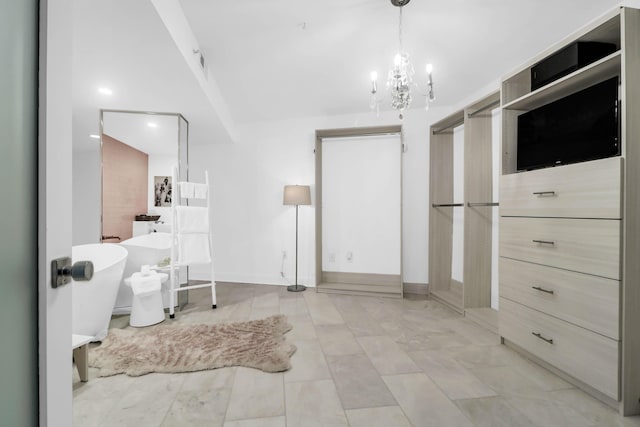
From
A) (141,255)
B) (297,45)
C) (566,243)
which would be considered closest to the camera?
(566,243)

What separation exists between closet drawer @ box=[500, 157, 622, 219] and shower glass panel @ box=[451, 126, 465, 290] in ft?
4.23

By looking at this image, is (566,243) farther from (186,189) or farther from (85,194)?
(85,194)

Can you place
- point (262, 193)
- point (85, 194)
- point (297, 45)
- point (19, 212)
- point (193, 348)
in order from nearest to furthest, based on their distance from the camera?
point (19, 212) → point (193, 348) → point (297, 45) → point (262, 193) → point (85, 194)

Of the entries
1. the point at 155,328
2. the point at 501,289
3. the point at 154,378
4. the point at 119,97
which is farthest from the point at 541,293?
the point at 119,97

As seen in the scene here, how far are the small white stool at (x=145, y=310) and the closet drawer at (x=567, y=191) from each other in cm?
315

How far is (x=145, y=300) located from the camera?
110 inches

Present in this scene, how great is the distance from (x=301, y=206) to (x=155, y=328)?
2.32m

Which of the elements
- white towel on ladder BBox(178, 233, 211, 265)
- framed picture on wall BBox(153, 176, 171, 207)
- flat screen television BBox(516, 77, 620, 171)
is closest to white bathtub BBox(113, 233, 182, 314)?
white towel on ladder BBox(178, 233, 211, 265)

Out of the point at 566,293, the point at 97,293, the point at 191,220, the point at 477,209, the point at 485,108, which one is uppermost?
the point at 485,108

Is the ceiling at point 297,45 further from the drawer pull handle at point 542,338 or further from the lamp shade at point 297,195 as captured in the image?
the drawer pull handle at point 542,338

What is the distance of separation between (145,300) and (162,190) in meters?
1.26

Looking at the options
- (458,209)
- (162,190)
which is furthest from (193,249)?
(458,209)

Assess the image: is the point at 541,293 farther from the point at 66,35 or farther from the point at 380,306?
the point at 66,35

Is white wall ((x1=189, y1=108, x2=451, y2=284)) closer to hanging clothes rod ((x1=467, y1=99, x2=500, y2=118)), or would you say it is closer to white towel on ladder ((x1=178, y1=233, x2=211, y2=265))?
hanging clothes rod ((x1=467, y1=99, x2=500, y2=118))
